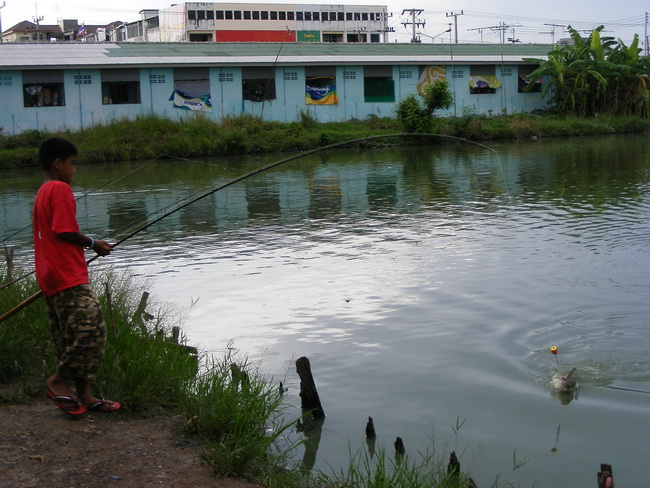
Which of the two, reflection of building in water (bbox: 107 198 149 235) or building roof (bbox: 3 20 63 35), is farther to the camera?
building roof (bbox: 3 20 63 35)

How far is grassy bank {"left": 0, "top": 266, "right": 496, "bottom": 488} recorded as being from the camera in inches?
150

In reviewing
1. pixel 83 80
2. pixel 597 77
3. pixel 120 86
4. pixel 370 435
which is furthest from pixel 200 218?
pixel 597 77

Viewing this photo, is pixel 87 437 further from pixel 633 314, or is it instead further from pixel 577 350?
pixel 633 314

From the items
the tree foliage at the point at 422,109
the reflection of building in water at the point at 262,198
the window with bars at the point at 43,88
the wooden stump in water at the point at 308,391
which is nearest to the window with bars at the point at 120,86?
the window with bars at the point at 43,88

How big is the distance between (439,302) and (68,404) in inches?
175

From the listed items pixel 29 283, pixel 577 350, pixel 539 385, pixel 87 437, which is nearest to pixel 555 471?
pixel 539 385

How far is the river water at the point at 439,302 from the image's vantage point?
504cm

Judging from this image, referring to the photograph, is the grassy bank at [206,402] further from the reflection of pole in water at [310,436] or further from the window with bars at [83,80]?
the window with bars at [83,80]

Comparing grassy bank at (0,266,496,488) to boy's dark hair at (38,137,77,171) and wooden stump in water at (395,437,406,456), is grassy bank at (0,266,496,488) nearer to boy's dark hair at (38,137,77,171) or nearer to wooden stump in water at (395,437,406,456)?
wooden stump in water at (395,437,406,456)

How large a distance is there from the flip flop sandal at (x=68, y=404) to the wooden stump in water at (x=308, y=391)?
1.34 meters

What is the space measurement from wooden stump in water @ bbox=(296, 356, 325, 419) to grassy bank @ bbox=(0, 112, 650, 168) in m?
22.2

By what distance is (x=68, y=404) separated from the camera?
4.14 m

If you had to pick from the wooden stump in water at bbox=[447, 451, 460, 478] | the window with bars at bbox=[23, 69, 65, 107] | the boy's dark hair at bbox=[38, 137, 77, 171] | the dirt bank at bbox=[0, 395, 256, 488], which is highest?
the window with bars at bbox=[23, 69, 65, 107]

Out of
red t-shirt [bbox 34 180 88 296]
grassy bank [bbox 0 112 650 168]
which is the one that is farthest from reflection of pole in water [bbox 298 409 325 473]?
grassy bank [bbox 0 112 650 168]
